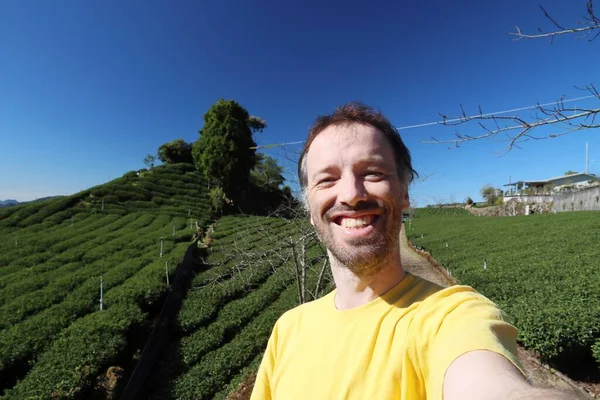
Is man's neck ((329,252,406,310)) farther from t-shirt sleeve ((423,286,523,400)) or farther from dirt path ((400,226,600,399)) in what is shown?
dirt path ((400,226,600,399))

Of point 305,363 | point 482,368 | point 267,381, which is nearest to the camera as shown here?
point 482,368

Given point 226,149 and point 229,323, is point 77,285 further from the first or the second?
point 226,149

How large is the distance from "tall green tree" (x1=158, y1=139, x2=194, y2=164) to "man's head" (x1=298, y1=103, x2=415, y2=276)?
39.8 metres

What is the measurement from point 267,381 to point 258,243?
16.1 m

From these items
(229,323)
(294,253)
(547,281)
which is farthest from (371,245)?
(547,281)

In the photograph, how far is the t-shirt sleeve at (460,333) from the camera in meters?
0.86

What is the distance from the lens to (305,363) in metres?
1.22

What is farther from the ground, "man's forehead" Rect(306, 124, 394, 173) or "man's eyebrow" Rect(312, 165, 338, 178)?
"man's forehead" Rect(306, 124, 394, 173)

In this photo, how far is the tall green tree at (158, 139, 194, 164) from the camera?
3769 cm

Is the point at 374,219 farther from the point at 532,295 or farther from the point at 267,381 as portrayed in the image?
the point at 532,295

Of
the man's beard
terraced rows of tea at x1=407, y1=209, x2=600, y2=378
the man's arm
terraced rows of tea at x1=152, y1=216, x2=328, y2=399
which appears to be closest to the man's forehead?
the man's beard

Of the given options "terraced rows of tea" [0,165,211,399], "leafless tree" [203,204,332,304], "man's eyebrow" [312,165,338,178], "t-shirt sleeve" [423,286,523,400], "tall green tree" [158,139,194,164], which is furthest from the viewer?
"tall green tree" [158,139,194,164]

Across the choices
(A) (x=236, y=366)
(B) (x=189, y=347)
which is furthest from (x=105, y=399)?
(A) (x=236, y=366)

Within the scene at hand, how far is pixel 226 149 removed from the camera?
30547mm
